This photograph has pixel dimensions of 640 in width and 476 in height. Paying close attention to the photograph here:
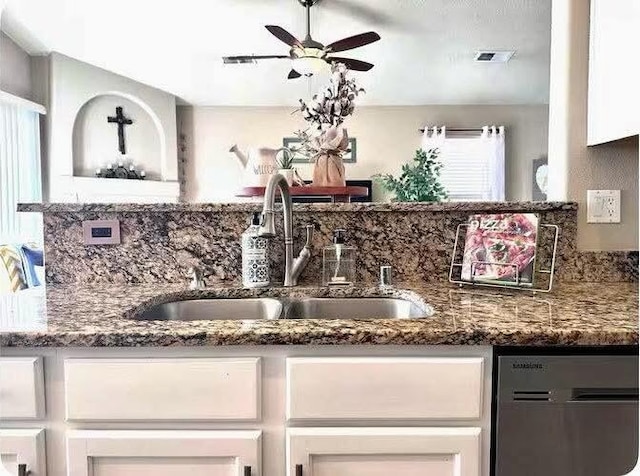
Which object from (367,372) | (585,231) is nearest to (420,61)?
(585,231)

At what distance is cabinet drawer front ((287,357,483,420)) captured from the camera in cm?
99

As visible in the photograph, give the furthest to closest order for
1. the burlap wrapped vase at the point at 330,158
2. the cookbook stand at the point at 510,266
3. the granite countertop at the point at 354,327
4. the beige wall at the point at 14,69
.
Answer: the beige wall at the point at 14,69 → the burlap wrapped vase at the point at 330,158 → the cookbook stand at the point at 510,266 → the granite countertop at the point at 354,327

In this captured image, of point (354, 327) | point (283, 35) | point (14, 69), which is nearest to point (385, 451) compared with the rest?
point (354, 327)

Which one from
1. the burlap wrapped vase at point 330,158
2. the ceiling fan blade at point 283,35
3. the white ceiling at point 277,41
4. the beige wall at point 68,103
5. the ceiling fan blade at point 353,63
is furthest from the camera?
the beige wall at point 68,103

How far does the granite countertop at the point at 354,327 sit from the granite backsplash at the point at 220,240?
0.33m

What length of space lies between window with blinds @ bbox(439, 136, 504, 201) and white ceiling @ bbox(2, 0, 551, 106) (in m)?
0.66

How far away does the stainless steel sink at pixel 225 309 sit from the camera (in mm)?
1454

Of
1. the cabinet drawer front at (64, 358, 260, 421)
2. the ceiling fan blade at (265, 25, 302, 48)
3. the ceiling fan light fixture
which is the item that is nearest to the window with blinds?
the ceiling fan light fixture

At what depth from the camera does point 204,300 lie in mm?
1479

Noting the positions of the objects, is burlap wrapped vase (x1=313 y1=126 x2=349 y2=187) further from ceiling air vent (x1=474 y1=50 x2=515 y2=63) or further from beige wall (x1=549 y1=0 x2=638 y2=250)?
ceiling air vent (x1=474 y1=50 x2=515 y2=63)

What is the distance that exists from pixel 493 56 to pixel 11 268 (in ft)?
15.0

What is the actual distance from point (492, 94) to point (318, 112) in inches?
201

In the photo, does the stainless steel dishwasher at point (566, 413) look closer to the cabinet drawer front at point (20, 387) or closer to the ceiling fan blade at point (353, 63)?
the cabinet drawer front at point (20, 387)

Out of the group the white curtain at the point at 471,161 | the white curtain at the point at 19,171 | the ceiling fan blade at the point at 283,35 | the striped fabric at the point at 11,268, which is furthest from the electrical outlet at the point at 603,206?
the white curtain at the point at 471,161
